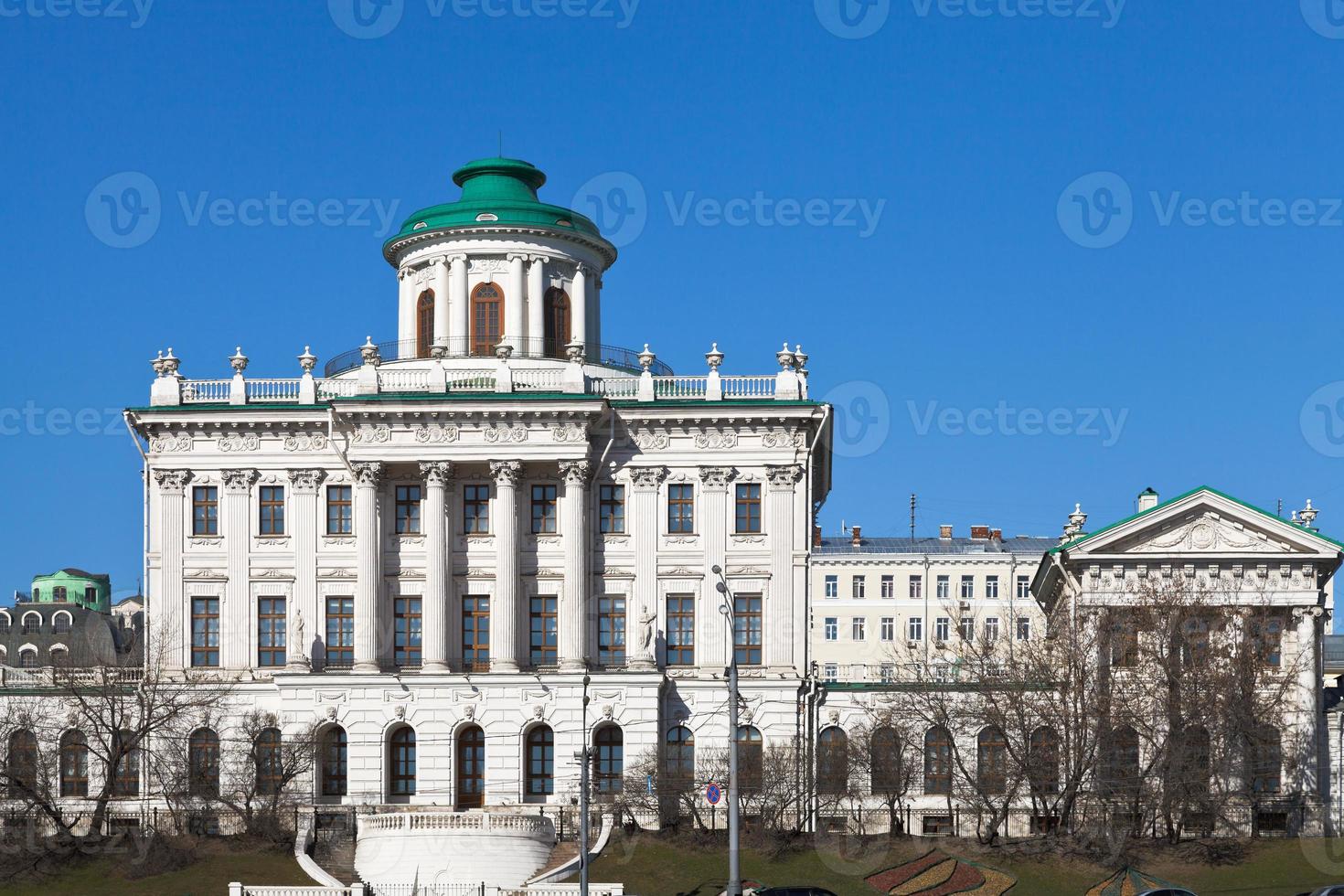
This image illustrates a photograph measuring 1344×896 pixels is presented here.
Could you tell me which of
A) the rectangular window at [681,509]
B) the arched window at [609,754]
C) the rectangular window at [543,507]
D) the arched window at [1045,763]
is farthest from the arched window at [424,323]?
Result: the arched window at [1045,763]

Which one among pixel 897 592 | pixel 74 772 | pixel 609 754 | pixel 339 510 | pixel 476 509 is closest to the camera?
pixel 609 754

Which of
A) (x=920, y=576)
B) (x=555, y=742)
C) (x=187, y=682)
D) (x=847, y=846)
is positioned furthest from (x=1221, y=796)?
(x=920, y=576)

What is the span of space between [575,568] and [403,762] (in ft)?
28.9

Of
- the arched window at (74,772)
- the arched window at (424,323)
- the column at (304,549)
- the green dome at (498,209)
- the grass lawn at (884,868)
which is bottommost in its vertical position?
the grass lawn at (884,868)

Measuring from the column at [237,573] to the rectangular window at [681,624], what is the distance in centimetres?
1473

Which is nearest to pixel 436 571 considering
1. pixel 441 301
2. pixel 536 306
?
pixel 441 301

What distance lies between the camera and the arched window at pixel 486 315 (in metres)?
80.4

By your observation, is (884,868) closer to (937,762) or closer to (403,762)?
(937,762)

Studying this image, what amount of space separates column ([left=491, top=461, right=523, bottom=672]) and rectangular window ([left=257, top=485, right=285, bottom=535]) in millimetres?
7836

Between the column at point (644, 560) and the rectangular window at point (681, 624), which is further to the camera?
the rectangular window at point (681, 624)

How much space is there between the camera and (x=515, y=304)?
8006 cm

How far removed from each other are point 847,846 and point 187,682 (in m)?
23.1

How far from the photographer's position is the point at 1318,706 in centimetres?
7469

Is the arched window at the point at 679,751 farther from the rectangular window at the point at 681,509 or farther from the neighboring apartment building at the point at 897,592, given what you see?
the neighboring apartment building at the point at 897,592
